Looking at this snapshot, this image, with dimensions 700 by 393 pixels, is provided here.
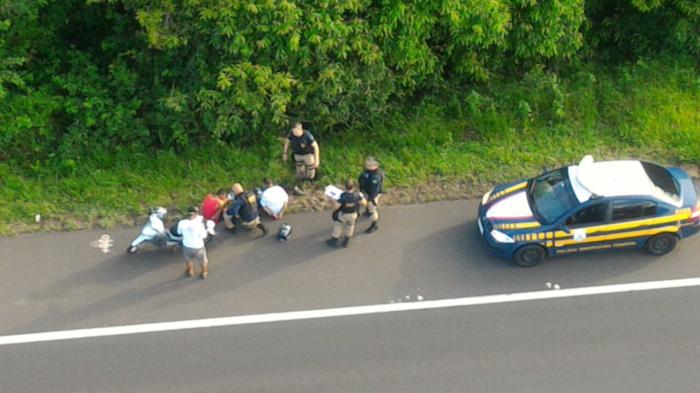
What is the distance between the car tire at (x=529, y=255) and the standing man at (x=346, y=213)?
101 inches

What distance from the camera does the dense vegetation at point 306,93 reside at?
12.5 m

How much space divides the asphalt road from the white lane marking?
0.10m

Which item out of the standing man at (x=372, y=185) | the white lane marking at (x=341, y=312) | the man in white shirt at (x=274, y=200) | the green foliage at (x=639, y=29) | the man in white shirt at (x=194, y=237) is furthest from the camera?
the green foliage at (x=639, y=29)

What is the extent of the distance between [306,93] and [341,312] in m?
4.26

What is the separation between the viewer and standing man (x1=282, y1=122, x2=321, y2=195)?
12422mm

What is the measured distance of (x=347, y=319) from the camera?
35.1 feet

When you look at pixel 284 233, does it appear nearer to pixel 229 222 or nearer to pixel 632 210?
pixel 229 222

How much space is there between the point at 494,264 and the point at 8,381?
291 inches

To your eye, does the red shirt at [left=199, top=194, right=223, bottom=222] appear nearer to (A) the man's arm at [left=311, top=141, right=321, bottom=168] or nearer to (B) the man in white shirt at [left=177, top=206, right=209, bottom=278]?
(B) the man in white shirt at [left=177, top=206, right=209, bottom=278]

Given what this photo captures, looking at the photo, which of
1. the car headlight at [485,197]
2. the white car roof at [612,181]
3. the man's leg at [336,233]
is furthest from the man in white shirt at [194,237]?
the white car roof at [612,181]

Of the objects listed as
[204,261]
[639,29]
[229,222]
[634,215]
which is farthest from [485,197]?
[639,29]

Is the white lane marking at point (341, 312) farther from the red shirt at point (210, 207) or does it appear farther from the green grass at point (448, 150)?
the green grass at point (448, 150)

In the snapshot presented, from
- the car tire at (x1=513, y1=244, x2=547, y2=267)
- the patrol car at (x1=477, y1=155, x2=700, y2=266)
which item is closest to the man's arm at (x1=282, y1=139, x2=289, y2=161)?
the patrol car at (x1=477, y1=155, x2=700, y2=266)

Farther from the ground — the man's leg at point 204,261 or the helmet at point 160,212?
the helmet at point 160,212
